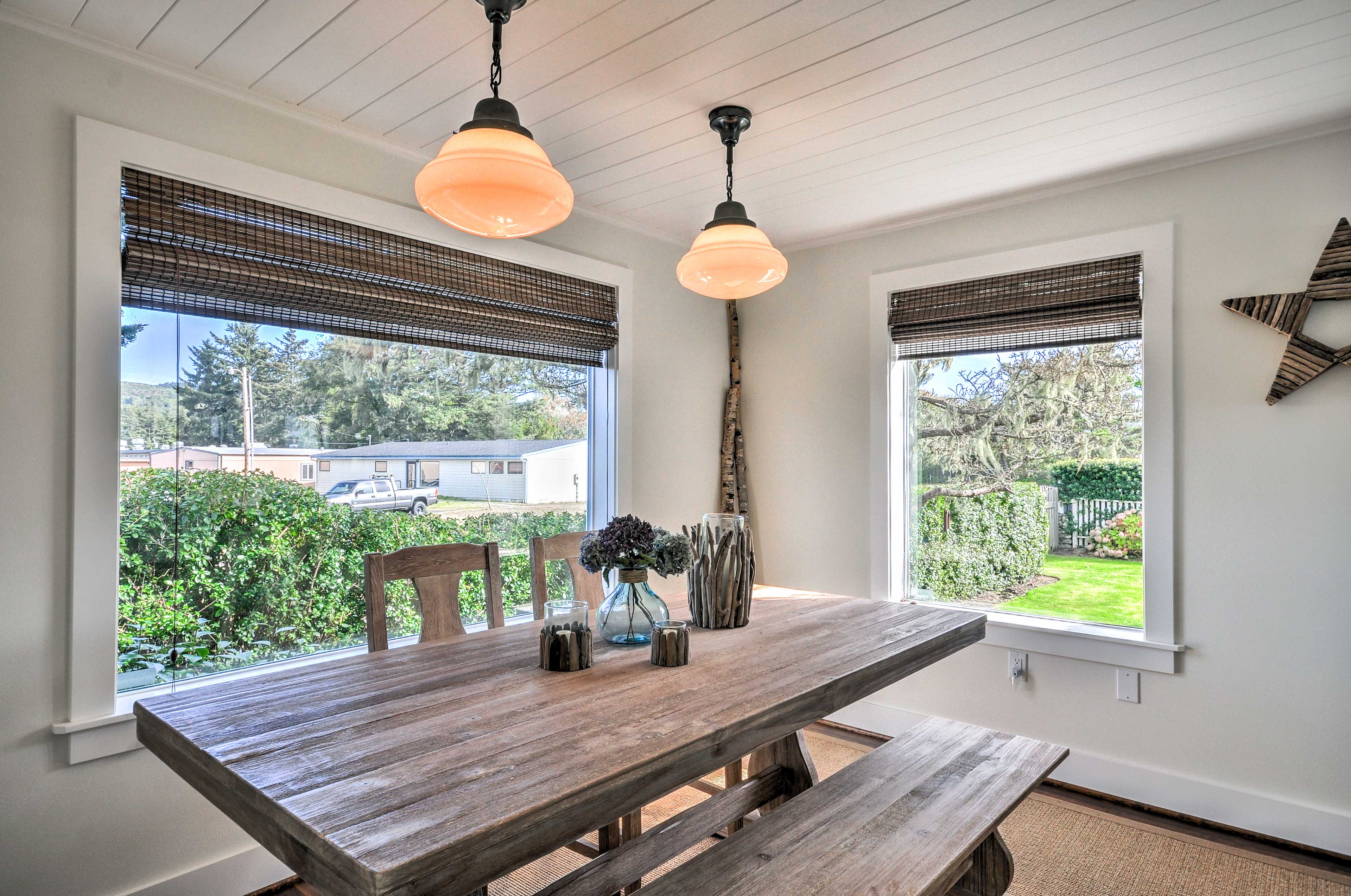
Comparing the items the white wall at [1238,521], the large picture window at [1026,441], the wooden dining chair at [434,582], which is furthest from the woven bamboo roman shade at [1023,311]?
the wooden dining chair at [434,582]

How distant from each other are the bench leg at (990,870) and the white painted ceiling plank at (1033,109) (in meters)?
2.13

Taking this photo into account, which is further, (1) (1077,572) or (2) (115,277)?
(1) (1077,572)

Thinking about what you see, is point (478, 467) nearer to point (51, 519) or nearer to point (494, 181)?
point (51, 519)

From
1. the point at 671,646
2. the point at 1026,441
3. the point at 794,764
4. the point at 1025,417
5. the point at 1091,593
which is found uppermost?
the point at 1025,417

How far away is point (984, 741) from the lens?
7.37 ft

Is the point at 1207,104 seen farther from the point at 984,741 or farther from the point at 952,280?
the point at 984,741

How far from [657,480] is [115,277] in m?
2.26

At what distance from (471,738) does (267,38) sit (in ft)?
6.17

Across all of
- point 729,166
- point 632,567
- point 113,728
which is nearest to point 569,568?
point 632,567

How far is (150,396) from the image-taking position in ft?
7.27

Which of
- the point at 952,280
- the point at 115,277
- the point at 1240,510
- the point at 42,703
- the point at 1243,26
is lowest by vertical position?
the point at 42,703

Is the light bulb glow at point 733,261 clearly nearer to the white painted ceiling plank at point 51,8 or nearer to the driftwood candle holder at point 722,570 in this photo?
the driftwood candle holder at point 722,570

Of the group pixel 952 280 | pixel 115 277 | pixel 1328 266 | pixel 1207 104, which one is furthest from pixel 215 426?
pixel 1328 266

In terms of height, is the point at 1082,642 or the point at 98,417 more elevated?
the point at 98,417
